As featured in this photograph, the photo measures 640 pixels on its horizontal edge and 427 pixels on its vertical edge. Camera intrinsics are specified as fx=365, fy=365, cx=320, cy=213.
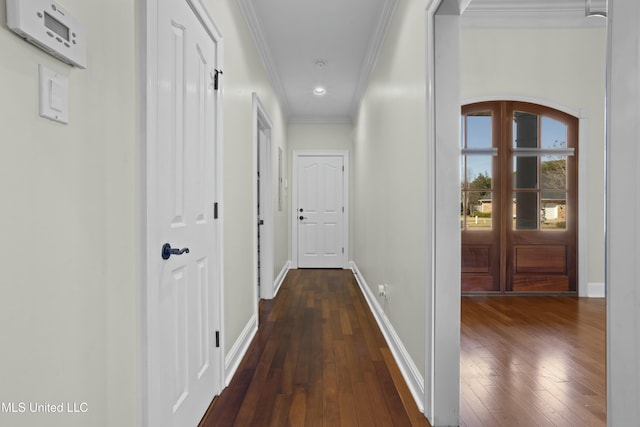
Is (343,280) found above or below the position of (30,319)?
below

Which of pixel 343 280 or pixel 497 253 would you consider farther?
pixel 343 280

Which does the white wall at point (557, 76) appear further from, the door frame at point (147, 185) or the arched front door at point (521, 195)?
the door frame at point (147, 185)

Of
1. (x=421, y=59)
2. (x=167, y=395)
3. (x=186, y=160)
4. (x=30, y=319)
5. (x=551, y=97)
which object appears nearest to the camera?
(x=30, y=319)

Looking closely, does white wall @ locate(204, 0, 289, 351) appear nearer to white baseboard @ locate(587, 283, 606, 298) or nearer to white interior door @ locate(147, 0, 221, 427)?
white interior door @ locate(147, 0, 221, 427)

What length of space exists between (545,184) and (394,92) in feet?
8.71

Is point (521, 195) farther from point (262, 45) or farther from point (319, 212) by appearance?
point (262, 45)

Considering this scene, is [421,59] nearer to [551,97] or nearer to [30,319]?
[30,319]

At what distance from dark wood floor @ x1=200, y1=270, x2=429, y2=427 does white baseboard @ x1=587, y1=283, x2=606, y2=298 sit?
264 cm

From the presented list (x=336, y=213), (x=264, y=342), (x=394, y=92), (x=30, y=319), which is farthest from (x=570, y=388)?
(x=336, y=213)

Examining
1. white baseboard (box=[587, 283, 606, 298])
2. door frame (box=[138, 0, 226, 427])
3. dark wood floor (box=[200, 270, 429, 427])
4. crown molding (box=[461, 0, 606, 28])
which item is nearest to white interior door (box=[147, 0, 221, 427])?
door frame (box=[138, 0, 226, 427])

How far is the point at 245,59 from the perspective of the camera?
292cm

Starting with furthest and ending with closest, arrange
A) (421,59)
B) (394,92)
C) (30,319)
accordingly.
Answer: (394,92) → (421,59) → (30,319)

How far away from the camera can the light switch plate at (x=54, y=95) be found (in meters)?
0.81

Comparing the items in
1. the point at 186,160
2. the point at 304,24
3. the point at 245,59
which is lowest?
the point at 186,160
